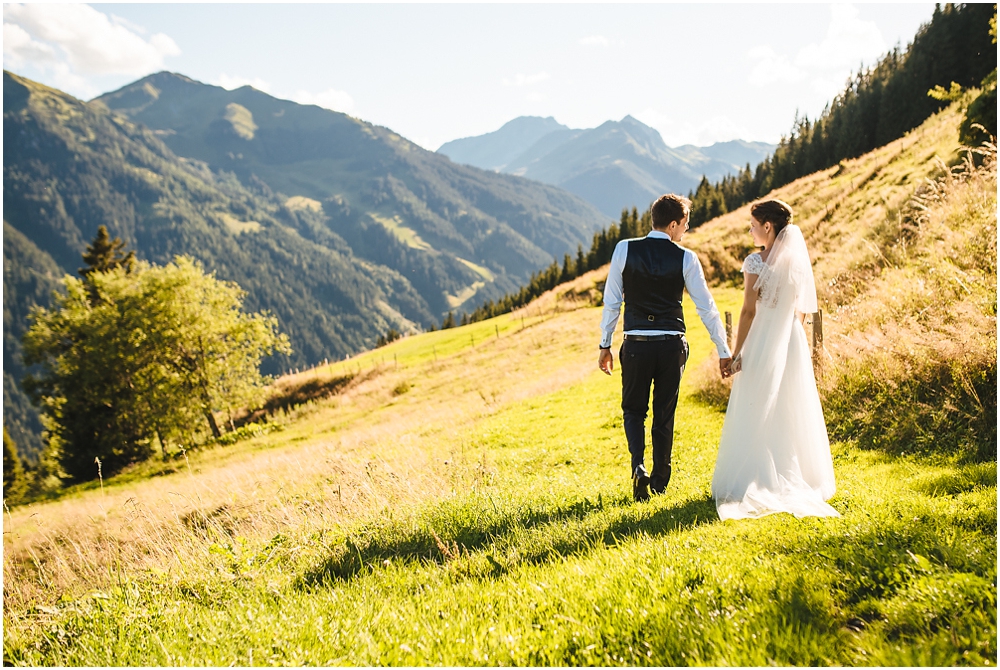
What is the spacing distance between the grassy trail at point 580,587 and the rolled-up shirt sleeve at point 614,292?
2.10 metres

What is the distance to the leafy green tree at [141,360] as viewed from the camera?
34.2 meters

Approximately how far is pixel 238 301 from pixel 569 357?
2587 centimetres

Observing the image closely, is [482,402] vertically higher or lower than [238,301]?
lower

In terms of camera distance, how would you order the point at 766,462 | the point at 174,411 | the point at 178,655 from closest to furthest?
the point at 178,655 < the point at 766,462 < the point at 174,411

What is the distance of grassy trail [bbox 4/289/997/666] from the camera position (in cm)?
332

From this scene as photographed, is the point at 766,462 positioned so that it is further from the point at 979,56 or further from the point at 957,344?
the point at 979,56

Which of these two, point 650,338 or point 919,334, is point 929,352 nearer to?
point 919,334

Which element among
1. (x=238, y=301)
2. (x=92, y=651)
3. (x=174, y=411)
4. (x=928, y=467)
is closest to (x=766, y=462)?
(x=928, y=467)

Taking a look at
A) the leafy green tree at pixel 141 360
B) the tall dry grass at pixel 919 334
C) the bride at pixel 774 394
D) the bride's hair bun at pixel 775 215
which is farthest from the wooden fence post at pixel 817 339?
the leafy green tree at pixel 141 360

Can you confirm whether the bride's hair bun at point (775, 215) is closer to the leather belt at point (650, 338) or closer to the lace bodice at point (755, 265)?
the lace bodice at point (755, 265)

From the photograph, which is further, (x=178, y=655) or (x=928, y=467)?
(x=928, y=467)

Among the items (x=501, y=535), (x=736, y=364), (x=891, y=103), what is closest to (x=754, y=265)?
(x=736, y=364)


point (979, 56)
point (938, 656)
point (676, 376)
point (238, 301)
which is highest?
point (979, 56)

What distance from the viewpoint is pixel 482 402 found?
20.6 meters
